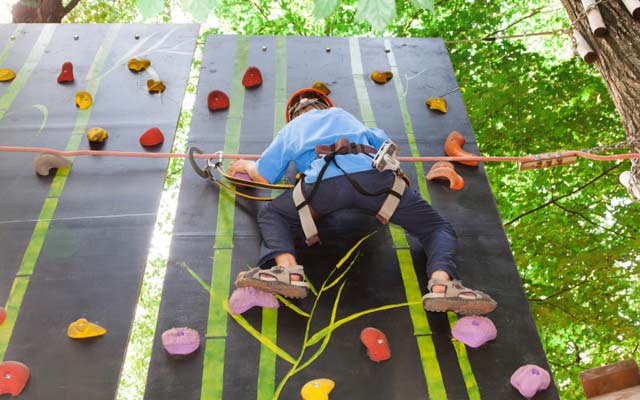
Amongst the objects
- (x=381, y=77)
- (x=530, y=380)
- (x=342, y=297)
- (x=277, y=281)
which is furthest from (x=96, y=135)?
(x=530, y=380)

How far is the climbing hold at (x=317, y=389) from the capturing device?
3.20m

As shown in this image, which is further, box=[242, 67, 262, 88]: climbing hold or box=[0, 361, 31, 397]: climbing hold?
box=[242, 67, 262, 88]: climbing hold

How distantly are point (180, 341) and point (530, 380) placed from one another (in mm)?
1869

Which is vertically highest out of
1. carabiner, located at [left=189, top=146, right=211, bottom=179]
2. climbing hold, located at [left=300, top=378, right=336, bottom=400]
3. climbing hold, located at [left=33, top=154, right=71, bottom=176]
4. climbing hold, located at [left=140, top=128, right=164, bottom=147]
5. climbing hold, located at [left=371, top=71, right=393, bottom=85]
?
climbing hold, located at [left=371, top=71, right=393, bottom=85]

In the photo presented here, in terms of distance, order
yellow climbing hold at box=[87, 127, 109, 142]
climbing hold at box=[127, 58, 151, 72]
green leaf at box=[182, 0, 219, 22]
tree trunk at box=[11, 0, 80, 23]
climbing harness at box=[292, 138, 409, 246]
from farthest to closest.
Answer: tree trunk at box=[11, 0, 80, 23], climbing hold at box=[127, 58, 151, 72], yellow climbing hold at box=[87, 127, 109, 142], climbing harness at box=[292, 138, 409, 246], green leaf at box=[182, 0, 219, 22]

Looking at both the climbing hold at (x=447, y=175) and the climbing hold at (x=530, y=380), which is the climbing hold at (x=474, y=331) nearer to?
the climbing hold at (x=530, y=380)

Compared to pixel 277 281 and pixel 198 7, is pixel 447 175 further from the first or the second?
pixel 198 7

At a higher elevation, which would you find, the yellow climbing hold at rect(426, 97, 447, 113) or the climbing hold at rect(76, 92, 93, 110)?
the climbing hold at rect(76, 92, 93, 110)

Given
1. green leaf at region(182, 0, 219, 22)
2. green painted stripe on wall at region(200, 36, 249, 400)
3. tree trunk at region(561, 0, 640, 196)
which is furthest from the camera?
tree trunk at region(561, 0, 640, 196)

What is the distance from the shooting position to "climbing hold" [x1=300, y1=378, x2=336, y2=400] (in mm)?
3203

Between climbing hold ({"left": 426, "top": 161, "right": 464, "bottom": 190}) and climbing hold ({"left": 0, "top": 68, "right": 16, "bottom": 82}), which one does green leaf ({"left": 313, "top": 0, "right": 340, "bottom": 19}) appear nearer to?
climbing hold ({"left": 426, "top": 161, "right": 464, "bottom": 190})

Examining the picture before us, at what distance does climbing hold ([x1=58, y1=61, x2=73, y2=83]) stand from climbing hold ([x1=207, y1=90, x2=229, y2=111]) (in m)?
1.29

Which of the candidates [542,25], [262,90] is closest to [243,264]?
[262,90]

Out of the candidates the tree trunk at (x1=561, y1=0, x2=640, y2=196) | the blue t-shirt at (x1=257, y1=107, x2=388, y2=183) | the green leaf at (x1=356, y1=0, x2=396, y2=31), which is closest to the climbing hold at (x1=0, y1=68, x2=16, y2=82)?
the blue t-shirt at (x1=257, y1=107, x2=388, y2=183)
